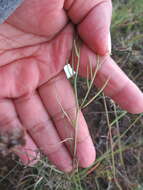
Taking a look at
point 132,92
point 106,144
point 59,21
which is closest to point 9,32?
point 59,21

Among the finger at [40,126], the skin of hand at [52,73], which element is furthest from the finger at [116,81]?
the finger at [40,126]

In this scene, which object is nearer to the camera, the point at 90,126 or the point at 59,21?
the point at 59,21

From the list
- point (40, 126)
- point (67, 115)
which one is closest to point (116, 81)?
point (67, 115)

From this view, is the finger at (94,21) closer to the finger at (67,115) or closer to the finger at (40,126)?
the finger at (67,115)

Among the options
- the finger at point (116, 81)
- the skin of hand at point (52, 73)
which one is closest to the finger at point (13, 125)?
the skin of hand at point (52, 73)

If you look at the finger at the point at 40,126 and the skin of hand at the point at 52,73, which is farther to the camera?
the finger at the point at 40,126

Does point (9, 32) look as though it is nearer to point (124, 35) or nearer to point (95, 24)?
point (95, 24)

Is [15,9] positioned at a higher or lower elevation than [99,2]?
higher

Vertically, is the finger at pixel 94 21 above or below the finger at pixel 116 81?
above
